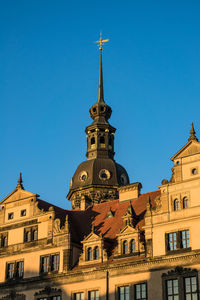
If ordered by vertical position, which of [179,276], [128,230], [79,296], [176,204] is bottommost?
[79,296]

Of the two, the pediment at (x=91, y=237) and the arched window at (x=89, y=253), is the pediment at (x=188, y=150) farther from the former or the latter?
the arched window at (x=89, y=253)

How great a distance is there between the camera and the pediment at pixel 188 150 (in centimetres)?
4666

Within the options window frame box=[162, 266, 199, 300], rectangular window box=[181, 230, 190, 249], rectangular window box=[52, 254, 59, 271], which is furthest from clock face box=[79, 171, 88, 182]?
window frame box=[162, 266, 199, 300]

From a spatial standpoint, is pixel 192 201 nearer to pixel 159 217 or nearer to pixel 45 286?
pixel 159 217

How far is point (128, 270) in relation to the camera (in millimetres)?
44969

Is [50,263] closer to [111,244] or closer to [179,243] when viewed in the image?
[111,244]

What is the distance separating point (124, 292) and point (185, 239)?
6341 mm

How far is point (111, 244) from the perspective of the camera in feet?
159

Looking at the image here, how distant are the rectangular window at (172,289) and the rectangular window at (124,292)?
3.59 meters

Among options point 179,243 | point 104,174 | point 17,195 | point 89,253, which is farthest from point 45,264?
point 104,174

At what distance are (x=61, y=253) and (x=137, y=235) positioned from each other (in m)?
7.50

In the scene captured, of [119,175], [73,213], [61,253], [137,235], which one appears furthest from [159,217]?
[119,175]

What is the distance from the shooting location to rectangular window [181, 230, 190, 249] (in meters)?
43.3

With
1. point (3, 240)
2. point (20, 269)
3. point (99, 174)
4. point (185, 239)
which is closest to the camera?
point (185, 239)
